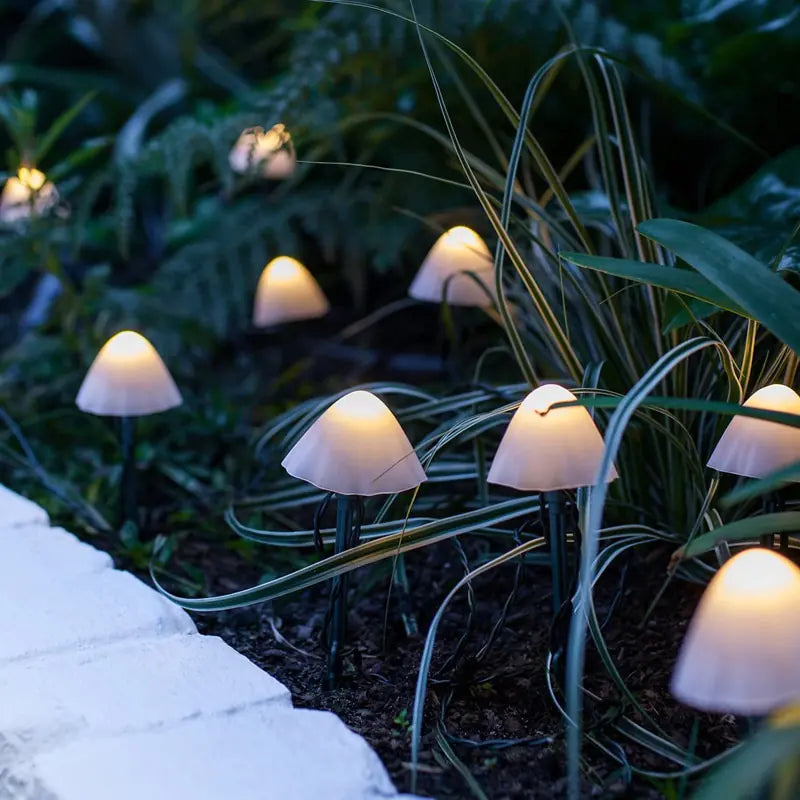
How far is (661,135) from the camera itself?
257cm

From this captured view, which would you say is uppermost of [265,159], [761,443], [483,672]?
→ [265,159]

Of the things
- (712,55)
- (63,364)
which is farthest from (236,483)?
(712,55)

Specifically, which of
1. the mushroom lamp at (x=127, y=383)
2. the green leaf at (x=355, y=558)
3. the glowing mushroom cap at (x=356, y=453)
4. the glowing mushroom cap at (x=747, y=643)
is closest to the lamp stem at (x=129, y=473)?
the mushroom lamp at (x=127, y=383)

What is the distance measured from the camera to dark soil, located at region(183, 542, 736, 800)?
43.9 inches

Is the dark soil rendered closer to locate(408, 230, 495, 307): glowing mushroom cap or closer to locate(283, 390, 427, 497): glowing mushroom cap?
locate(283, 390, 427, 497): glowing mushroom cap

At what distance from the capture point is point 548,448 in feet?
3.52

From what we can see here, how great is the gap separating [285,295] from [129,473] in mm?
569

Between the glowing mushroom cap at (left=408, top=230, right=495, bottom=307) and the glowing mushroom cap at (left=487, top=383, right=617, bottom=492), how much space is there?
0.72 meters

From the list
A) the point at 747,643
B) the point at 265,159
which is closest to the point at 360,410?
the point at 747,643

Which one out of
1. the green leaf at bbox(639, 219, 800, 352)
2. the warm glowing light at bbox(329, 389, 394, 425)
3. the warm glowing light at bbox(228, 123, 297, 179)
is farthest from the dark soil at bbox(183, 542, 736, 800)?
the warm glowing light at bbox(228, 123, 297, 179)

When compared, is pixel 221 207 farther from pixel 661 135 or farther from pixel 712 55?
pixel 712 55

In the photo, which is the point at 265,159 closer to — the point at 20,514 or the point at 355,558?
the point at 20,514

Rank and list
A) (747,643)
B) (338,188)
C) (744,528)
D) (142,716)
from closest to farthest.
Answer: (747,643)
(744,528)
(142,716)
(338,188)

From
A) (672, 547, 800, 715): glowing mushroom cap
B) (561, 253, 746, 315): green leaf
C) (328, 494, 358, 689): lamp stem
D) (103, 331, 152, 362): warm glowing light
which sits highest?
(561, 253, 746, 315): green leaf
